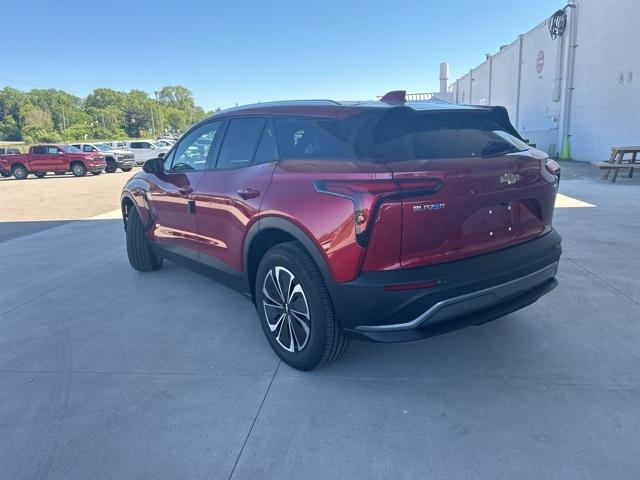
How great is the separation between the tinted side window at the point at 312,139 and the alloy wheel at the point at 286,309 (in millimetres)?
769

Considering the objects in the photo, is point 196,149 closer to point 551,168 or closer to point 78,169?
point 551,168

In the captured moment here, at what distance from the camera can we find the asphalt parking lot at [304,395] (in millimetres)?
2305

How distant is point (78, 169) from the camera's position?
23.7 m

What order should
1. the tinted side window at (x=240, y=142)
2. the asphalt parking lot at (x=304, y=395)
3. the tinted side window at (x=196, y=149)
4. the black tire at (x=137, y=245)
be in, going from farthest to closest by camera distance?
the black tire at (x=137, y=245) < the tinted side window at (x=196, y=149) < the tinted side window at (x=240, y=142) < the asphalt parking lot at (x=304, y=395)

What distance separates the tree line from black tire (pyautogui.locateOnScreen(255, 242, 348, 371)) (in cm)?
8712

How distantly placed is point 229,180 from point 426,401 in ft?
6.86

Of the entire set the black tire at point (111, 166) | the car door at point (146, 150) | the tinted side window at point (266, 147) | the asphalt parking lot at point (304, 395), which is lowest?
the black tire at point (111, 166)

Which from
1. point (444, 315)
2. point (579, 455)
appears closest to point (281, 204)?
point (444, 315)

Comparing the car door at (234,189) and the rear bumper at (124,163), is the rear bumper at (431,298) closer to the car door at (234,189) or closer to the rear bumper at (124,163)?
the car door at (234,189)

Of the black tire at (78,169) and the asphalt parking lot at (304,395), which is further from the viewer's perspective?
the black tire at (78,169)

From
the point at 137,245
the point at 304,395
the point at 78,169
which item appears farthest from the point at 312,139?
the point at 78,169

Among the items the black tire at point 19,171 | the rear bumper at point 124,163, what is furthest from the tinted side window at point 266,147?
the black tire at point 19,171

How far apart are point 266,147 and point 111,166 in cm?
2514

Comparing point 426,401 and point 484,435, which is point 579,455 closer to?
point 484,435
